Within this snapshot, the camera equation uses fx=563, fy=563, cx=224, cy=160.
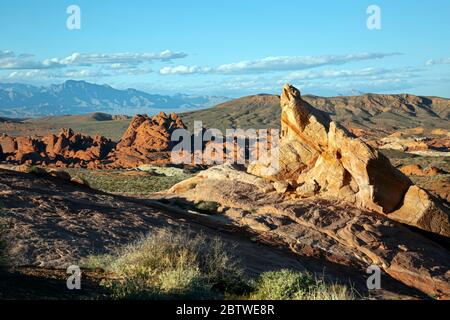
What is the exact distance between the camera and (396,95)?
190 meters

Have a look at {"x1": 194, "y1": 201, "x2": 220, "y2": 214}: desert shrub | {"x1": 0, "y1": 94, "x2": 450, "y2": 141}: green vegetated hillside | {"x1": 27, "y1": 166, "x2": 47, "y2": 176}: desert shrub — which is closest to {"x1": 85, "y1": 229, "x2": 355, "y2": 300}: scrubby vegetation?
{"x1": 194, "y1": 201, "x2": 220, "y2": 214}: desert shrub

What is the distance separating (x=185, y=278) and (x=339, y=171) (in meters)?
12.8

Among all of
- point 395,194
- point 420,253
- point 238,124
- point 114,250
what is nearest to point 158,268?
point 114,250

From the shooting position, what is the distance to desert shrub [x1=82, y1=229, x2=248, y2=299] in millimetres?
9242

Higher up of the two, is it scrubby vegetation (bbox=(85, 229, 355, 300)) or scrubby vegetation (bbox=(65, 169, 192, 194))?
scrubby vegetation (bbox=(85, 229, 355, 300))

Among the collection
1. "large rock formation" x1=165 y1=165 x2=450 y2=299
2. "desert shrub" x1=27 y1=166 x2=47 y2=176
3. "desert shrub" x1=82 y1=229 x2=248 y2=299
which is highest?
"desert shrub" x1=27 y1=166 x2=47 y2=176

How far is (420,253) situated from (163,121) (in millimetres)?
65767

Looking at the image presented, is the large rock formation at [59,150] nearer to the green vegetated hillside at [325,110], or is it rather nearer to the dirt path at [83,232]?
the dirt path at [83,232]

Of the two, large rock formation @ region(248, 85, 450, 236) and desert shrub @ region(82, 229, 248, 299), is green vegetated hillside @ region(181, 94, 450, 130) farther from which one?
desert shrub @ region(82, 229, 248, 299)

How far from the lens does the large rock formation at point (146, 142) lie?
69.1 metres

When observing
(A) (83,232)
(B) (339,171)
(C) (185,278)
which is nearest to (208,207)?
(B) (339,171)

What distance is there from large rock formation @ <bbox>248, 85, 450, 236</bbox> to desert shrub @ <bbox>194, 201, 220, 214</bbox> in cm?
289

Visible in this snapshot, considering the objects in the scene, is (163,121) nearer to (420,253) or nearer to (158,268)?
(420,253)

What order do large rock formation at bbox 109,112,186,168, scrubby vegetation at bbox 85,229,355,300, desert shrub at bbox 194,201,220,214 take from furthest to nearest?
large rock formation at bbox 109,112,186,168
desert shrub at bbox 194,201,220,214
scrubby vegetation at bbox 85,229,355,300
